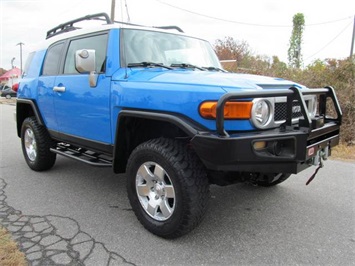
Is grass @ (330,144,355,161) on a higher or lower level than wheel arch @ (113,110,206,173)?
lower

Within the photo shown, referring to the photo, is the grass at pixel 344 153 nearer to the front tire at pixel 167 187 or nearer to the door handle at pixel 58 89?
the front tire at pixel 167 187

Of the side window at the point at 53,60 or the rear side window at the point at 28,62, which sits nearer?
the side window at the point at 53,60

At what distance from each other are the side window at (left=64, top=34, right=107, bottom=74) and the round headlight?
6.10ft

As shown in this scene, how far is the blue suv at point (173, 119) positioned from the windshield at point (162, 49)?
0.5 inches

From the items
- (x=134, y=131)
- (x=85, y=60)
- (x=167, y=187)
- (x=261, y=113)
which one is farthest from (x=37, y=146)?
(x=261, y=113)

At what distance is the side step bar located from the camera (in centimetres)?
383

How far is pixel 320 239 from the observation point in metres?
3.04

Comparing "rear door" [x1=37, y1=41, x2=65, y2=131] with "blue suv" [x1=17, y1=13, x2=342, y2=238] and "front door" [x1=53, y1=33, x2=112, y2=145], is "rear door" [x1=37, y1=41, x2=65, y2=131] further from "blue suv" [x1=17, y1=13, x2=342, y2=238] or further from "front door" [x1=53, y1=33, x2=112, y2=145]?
"front door" [x1=53, y1=33, x2=112, y2=145]

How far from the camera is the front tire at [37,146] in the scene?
16.3 ft

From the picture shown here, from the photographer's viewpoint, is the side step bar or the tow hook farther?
the side step bar

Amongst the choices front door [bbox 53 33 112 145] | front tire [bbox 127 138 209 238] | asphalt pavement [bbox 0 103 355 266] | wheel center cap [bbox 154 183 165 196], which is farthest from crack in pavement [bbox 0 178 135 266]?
front door [bbox 53 33 112 145]

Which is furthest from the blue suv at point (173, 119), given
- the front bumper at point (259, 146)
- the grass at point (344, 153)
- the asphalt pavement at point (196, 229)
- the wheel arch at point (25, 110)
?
the grass at point (344, 153)

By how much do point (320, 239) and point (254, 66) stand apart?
9917 mm

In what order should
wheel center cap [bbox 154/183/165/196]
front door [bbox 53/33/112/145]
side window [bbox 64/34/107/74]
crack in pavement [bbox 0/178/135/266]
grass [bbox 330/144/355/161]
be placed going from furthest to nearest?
1. grass [bbox 330/144/355/161]
2. side window [bbox 64/34/107/74]
3. front door [bbox 53/33/112/145]
4. wheel center cap [bbox 154/183/165/196]
5. crack in pavement [bbox 0/178/135/266]
